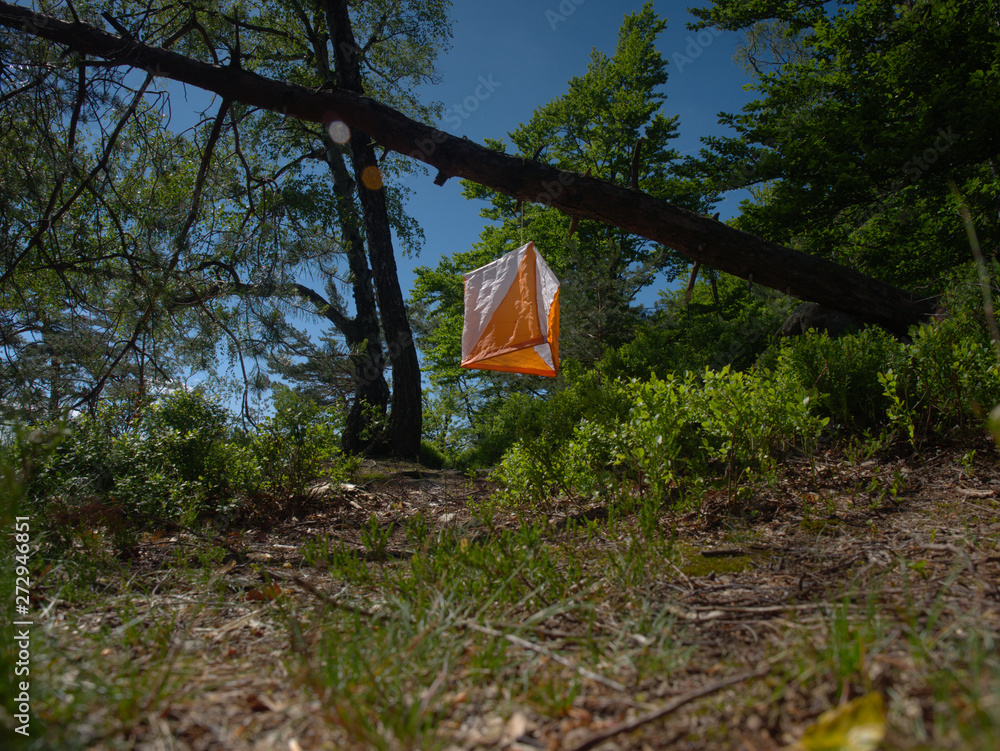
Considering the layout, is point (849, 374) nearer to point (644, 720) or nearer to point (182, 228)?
point (644, 720)

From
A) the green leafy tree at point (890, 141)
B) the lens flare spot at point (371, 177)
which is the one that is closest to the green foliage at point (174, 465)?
the lens flare spot at point (371, 177)

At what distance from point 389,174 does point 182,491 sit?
31.7 ft

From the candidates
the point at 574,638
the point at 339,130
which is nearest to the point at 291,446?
the point at 574,638

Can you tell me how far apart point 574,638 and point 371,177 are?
6674 mm

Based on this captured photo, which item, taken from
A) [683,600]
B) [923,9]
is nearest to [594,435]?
[683,600]

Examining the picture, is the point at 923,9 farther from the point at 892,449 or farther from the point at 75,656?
the point at 75,656

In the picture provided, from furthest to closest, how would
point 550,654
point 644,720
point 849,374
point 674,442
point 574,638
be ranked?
point 849,374, point 674,442, point 574,638, point 550,654, point 644,720

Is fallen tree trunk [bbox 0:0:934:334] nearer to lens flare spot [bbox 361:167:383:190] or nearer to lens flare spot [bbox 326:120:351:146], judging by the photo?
lens flare spot [bbox 326:120:351:146]

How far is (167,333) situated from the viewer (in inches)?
212

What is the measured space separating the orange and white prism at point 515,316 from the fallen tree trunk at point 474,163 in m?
0.80

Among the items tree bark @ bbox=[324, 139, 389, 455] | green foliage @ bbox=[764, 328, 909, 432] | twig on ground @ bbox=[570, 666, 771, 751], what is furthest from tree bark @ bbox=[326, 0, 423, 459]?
twig on ground @ bbox=[570, 666, 771, 751]

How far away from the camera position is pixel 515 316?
4.08 metres

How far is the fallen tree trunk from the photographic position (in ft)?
14.4

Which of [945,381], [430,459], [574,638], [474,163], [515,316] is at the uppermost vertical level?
[474,163]
